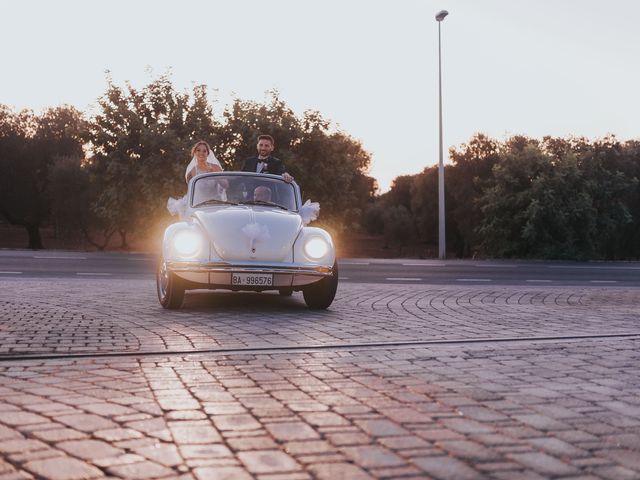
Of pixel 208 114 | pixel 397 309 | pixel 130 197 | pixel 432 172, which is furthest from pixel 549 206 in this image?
pixel 432 172

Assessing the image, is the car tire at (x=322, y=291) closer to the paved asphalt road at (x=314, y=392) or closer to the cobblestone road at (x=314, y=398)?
the paved asphalt road at (x=314, y=392)

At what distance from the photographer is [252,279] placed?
8484 millimetres

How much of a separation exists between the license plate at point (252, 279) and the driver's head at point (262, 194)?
1705 millimetres

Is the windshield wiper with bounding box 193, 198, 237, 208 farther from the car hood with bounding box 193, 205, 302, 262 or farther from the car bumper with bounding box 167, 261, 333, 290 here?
the car bumper with bounding box 167, 261, 333, 290

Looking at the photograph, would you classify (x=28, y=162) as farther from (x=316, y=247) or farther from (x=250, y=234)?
(x=316, y=247)

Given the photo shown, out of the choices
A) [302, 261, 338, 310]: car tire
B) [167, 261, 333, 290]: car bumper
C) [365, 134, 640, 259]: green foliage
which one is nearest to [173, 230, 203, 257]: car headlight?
[167, 261, 333, 290]: car bumper

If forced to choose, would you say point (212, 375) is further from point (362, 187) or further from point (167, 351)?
point (362, 187)

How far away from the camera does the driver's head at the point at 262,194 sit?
9948 millimetres

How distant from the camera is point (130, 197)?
30625mm

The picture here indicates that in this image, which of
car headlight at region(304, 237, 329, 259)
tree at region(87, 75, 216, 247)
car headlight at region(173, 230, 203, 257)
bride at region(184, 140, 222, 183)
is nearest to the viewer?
car headlight at region(173, 230, 203, 257)

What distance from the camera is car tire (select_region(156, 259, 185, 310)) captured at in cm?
865

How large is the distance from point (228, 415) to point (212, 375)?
3.59 ft

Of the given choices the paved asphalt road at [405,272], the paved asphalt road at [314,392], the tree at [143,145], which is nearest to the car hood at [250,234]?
the paved asphalt road at [314,392]

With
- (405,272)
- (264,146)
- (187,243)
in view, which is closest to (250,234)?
(187,243)
